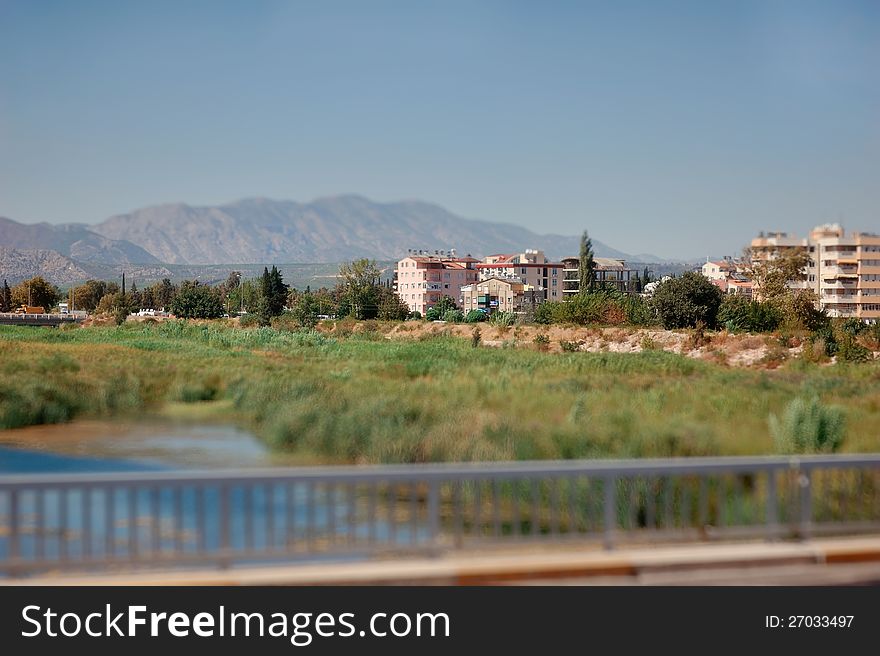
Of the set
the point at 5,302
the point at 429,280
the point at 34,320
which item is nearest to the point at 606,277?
the point at 429,280

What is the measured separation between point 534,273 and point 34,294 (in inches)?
2921

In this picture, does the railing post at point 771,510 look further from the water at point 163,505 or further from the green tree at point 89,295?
the green tree at point 89,295

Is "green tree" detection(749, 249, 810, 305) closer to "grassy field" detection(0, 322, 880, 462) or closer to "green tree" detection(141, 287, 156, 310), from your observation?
"grassy field" detection(0, 322, 880, 462)

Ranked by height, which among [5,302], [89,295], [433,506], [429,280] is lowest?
[433,506]

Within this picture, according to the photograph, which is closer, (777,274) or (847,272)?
(777,274)

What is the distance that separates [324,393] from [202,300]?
97.4 metres

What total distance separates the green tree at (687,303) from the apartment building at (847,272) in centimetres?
4286

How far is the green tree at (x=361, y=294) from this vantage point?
98125mm

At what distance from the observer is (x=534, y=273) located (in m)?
139

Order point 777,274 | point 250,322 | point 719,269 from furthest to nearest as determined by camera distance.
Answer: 1. point 719,269
2. point 250,322
3. point 777,274

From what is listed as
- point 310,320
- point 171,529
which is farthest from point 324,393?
point 310,320

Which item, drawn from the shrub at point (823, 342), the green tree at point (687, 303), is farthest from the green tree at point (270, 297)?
the shrub at point (823, 342)

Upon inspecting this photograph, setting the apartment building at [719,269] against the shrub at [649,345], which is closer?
the shrub at [649,345]

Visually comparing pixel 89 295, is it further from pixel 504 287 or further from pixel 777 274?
pixel 777 274
